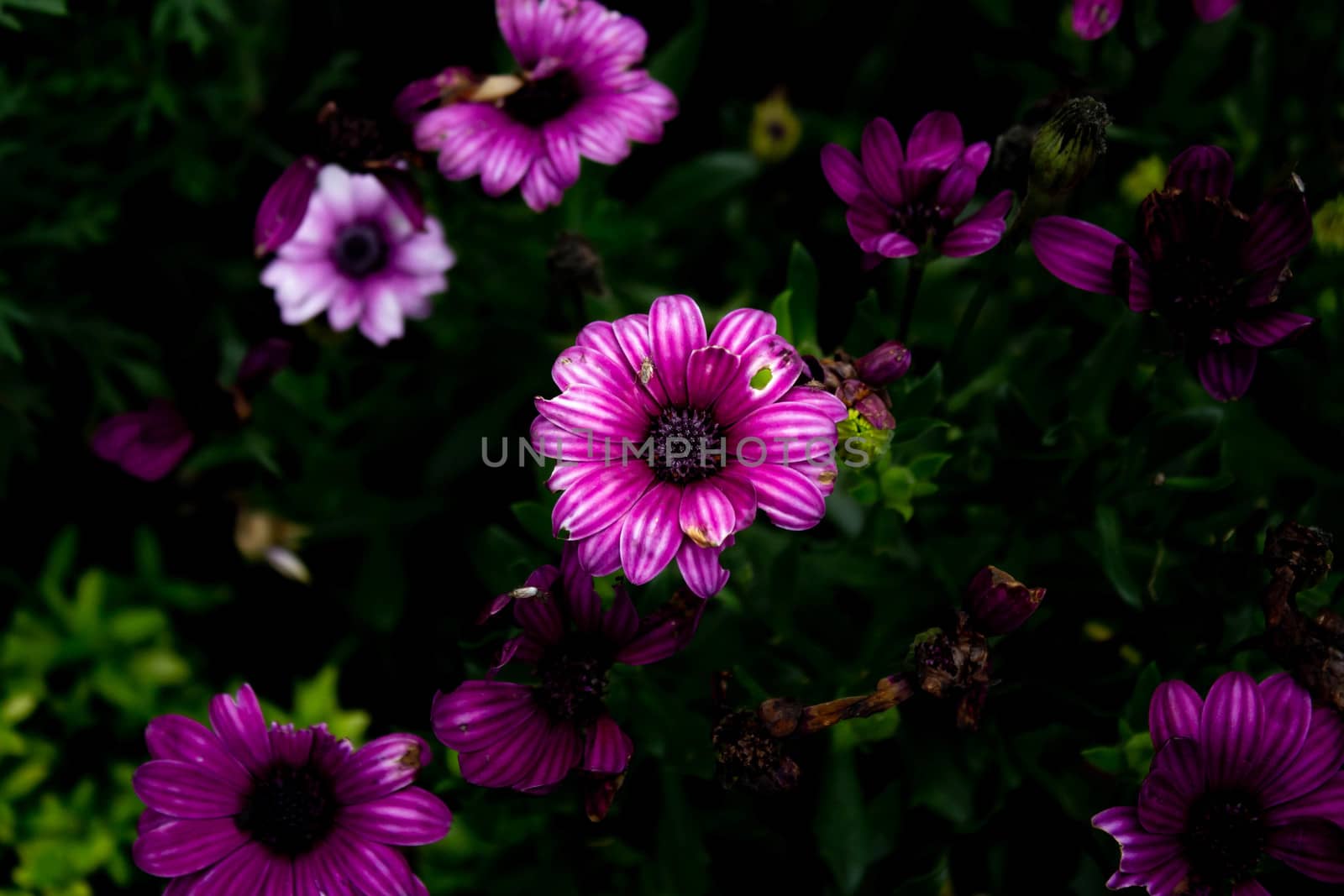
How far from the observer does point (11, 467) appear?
6.09 feet

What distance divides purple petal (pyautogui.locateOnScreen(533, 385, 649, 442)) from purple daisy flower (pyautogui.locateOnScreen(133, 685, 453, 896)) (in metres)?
0.34

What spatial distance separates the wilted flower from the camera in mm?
1744

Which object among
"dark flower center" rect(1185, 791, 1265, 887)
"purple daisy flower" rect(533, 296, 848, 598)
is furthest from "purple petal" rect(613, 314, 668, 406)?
"dark flower center" rect(1185, 791, 1265, 887)

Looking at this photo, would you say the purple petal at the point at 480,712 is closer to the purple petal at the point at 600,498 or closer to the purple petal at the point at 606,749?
the purple petal at the point at 606,749

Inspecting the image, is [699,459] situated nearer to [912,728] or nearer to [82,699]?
[912,728]

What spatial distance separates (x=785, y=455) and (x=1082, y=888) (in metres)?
0.73

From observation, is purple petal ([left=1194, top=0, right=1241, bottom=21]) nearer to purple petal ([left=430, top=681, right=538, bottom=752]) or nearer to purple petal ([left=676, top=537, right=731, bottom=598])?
purple petal ([left=676, top=537, right=731, bottom=598])

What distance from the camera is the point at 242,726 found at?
1015mm

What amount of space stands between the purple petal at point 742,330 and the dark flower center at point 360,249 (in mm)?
662

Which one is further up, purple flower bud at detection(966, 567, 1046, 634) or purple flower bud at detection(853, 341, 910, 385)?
purple flower bud at detection(853, 341, 910, 385)

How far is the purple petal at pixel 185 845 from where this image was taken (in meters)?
0.97

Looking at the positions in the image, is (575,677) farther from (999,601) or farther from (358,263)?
(358,263)

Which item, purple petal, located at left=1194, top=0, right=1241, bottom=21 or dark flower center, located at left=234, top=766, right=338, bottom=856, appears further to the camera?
purple petal, located at left=1194, top=0, right=1241, bottom=21

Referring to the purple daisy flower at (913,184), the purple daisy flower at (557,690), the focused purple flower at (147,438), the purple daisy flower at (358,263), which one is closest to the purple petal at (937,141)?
the purple daisy flower at (913,184)
